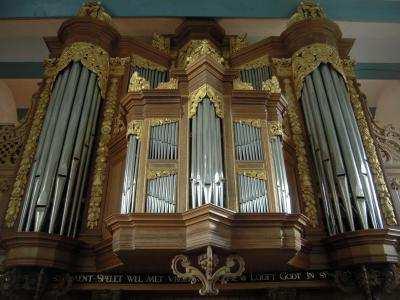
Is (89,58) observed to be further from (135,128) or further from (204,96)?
(204,96)

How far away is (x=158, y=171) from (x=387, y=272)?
2.97 m

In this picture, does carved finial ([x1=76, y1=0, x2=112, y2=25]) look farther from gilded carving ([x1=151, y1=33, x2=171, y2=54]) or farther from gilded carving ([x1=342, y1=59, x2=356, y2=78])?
gilded carving ([x1=342, y1=59, x2=356, y2=78])

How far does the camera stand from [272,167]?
17.8ft

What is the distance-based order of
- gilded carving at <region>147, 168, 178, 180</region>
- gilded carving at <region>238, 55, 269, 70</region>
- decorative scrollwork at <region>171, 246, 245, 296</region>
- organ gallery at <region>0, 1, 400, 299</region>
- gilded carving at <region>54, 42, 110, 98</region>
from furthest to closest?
gilded carving at <region>238, 55, 269, 70</region>, gilded carving at <region>54, 42, 110, 98</region>, gilded carving at <region>147, 168, 178, 180</region>, organ gallery at <region>0, 1, 400, 299</region>, decorative scrollwork at <region>171, 246, 245, 296</region>

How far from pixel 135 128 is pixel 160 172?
87 centimetres

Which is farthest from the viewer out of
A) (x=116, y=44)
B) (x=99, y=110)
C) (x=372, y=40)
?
(x=372, y=40)

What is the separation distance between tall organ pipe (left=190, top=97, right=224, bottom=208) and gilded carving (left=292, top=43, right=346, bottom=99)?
2299mm

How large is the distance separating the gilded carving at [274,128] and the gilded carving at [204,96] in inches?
25.8

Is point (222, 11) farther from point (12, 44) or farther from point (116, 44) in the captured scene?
point (12, 44)

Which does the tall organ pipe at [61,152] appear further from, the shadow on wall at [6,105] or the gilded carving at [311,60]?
the shadow on wall at [6,105]

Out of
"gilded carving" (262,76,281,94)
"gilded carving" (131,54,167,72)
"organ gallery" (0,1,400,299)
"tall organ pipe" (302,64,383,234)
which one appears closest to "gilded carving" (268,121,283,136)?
"organ gallery" (0,1,400,299)

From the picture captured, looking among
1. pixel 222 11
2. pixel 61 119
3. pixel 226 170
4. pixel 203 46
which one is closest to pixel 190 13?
pixel 222 11

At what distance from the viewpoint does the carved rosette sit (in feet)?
20.0

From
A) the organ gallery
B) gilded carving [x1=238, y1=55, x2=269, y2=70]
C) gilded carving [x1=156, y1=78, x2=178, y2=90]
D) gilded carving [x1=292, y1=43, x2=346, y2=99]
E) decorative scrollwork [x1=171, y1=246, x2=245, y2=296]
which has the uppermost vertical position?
gilded carving [x1=238, y1=55, x2=269, y2=70]
